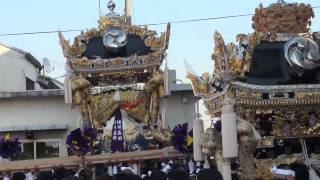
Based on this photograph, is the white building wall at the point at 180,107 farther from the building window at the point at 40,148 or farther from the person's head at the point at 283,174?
the person's head at the point at 283,174

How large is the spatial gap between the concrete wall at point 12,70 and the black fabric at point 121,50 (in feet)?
25.4

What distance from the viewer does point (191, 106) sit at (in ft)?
Answer: 60.8

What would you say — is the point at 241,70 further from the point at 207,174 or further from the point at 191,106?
the point at 191,106

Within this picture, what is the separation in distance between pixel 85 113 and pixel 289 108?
24.5ft

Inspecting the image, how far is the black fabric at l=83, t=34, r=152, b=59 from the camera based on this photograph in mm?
15266

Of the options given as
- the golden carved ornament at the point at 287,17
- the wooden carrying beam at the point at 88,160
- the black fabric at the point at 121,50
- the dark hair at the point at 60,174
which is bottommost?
the dark hair at the point at 60,174

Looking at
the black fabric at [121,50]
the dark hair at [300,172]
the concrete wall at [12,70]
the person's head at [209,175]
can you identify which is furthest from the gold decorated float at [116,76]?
the person's head at [209,175]

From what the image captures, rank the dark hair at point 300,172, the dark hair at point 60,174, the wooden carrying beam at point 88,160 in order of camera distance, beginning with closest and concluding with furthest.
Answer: the dark hair at point 300,172, the dark hair at point 60,174, the wooden carrying beam at point 88,160

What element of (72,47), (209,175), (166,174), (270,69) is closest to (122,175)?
(209,175)

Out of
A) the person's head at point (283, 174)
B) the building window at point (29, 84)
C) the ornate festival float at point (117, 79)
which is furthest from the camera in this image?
the building window at point (29, 84)

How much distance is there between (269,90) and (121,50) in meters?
7.23

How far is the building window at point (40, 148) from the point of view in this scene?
1802cm

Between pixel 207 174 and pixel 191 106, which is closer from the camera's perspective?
pixel 207 174

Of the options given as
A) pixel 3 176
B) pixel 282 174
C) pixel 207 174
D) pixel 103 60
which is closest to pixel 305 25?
pixel 282 174
